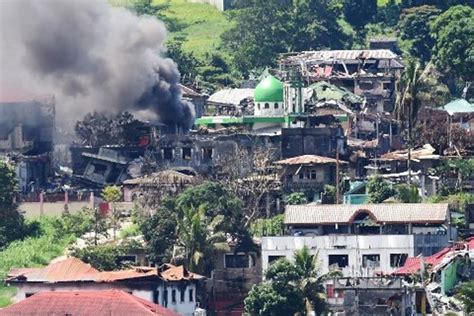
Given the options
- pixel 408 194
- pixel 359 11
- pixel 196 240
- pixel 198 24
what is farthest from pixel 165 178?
pixel 198 24

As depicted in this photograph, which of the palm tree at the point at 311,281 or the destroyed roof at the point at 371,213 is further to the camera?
the destroyed roof at the point at 371,213

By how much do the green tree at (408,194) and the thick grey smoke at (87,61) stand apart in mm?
18679

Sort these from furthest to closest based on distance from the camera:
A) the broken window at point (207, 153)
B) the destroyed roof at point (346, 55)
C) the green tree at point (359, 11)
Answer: the green tree at point (359, 11) < the destroyed roof at point (346, 55) < the broken window at point (207, 153)

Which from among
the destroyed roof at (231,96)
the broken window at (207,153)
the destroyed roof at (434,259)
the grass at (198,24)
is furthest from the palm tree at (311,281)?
the grass at (198,24)

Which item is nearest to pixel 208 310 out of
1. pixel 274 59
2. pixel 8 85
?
pixel 8 85

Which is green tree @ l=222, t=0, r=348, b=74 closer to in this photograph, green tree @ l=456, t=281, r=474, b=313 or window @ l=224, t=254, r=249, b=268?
window @ l=224, t=254, r=249, b=268

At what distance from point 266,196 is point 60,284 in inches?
584

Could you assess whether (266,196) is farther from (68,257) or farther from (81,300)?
(81,300)

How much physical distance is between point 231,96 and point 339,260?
105ft

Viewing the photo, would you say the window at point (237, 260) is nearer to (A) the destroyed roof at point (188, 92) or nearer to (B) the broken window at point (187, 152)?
(B) the broken window at point (187, 152)

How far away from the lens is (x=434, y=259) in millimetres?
105750

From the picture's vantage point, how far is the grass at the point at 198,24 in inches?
6393

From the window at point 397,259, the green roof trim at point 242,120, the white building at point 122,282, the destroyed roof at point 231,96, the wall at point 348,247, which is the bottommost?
the white building at point 122,282

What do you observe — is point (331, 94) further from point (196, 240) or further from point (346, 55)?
point (196, 240)
